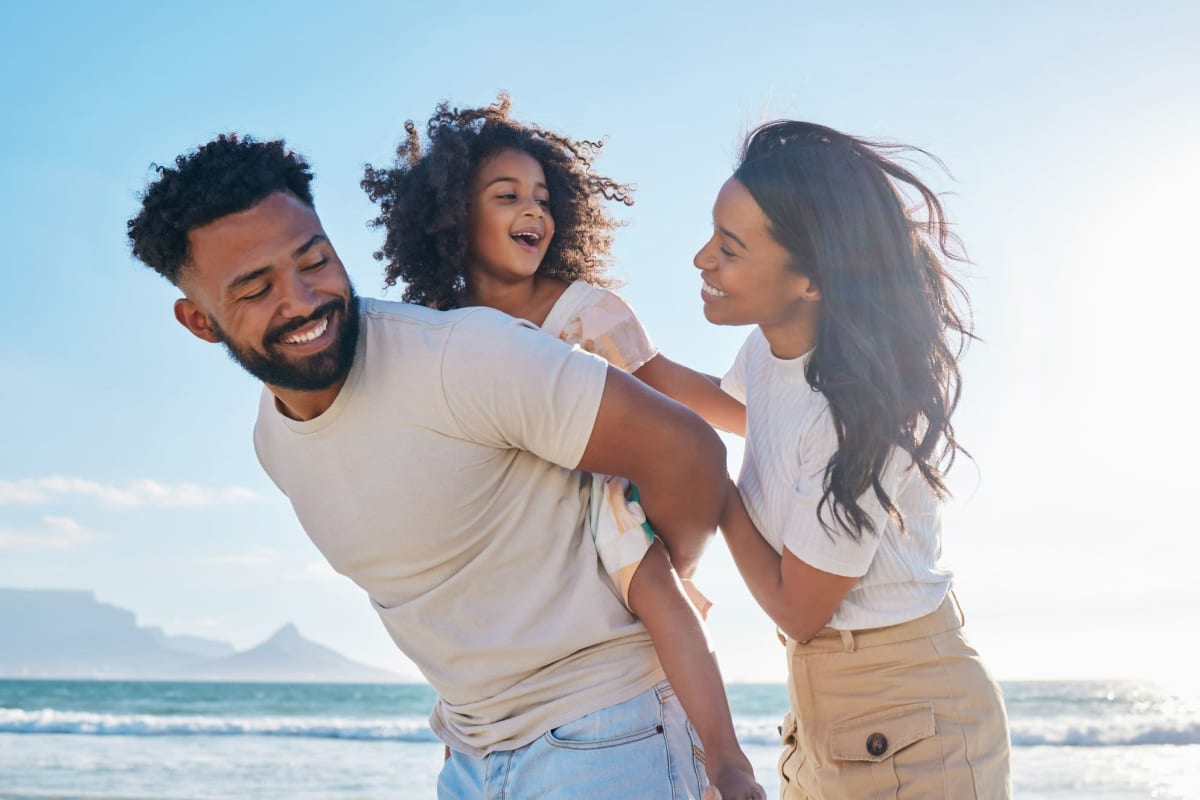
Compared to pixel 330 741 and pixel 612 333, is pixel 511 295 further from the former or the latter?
pixel 330 741

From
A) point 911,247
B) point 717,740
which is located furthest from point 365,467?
point 911,247

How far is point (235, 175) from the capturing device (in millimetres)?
2420

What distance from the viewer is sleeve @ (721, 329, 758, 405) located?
3.18 meters

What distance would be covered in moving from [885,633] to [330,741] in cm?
1568

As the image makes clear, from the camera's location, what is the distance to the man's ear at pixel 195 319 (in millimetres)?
2564

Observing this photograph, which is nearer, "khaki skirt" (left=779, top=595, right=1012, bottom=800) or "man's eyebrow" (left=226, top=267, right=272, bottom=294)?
"man's eyebrow" (left=226, top=267, right=272, bottom=294)

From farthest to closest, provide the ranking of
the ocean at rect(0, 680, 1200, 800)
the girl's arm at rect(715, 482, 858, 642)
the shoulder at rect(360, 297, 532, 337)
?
the ocean at rect(0, 680, 1200, 800) → the girl's arm at rect(715, 482, 858, 642) → the shoulder at rect(360, 297, 532, 337)

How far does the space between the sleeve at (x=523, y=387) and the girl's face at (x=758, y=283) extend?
2.20ft

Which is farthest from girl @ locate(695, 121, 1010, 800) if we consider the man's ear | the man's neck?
the man's ear

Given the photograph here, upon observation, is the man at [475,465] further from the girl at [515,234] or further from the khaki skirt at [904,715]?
the girl at [515,234]

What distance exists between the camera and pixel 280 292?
239cm

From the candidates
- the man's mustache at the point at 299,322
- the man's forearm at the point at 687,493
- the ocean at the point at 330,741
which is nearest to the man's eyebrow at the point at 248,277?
the man's mustache at the point at 299,322

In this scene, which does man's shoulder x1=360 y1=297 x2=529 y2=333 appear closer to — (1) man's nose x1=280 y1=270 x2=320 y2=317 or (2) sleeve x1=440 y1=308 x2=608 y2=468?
(2) sleeve x1=440 y1=308 x2=608 y2=468

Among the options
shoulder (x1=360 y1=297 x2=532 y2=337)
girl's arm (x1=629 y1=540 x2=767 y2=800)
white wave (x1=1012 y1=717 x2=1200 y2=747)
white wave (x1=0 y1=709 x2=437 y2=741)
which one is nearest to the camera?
girl's arm (x1=629 y1=540 x2=767 y2=800)
